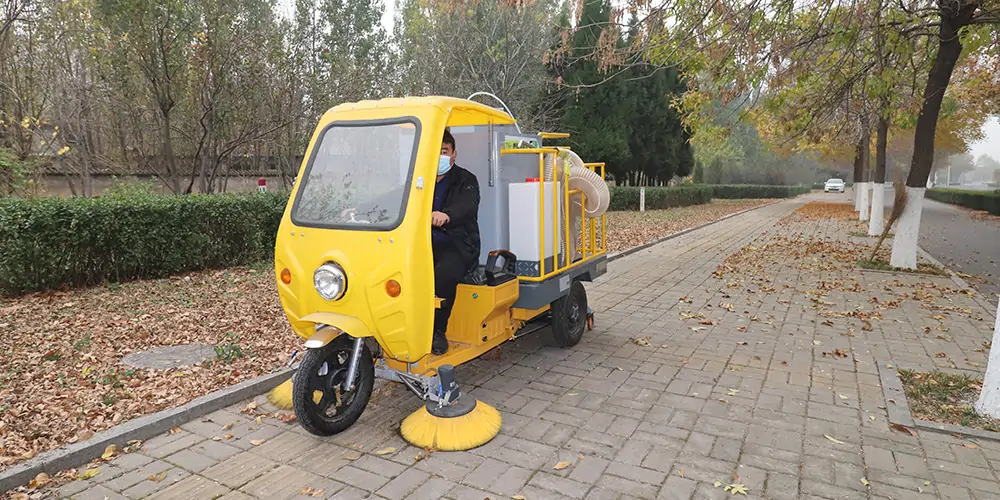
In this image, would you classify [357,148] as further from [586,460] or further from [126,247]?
[126,247]

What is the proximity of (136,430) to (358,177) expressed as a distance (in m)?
2.15

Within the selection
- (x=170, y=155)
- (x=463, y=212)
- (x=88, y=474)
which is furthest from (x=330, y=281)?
(x=170, y=155)

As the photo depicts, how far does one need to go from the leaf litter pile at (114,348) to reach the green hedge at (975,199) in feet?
102

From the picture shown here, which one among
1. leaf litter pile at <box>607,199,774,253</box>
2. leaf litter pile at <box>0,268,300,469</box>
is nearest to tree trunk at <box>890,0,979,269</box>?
leaf litter pile at <box>607,199,774,253</box>

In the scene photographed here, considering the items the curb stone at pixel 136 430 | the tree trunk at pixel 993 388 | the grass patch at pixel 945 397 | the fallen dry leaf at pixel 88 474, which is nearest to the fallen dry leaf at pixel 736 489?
the grass patch at pixel 945 397

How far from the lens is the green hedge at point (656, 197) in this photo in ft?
78.8

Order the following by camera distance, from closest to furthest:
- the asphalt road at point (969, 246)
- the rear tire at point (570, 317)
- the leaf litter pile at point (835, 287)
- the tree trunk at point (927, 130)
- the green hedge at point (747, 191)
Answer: the rear tire at point (570, 317)
the leaf litter pile at point (835, 287)
the tree trunk at point (927, 130)
the asphalt road at point (969, 246)
the green hedge at point (747, 191)

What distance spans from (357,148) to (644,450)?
2.71 m

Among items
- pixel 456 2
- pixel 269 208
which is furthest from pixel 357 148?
pixel 269 208

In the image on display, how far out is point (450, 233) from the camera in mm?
4219

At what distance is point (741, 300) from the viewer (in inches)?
320

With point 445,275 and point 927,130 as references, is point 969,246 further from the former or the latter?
point 445,275

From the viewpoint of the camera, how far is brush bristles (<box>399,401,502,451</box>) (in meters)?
3.69

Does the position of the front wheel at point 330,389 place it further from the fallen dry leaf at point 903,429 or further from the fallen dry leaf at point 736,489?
the fallen dry leaf at point 903,429
